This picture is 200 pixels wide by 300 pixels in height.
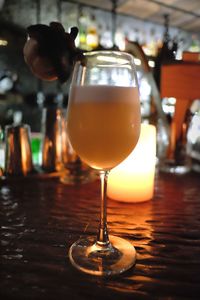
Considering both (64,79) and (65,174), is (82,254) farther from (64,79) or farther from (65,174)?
(65,174)

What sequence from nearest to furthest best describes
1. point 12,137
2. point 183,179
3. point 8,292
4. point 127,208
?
1. point 8,292
2. point 127,208
3. point 12,137
4. point 183,179

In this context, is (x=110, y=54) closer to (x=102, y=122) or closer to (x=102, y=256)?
(x=102, y=122)

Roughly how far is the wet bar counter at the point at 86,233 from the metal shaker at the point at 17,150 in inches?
2.3

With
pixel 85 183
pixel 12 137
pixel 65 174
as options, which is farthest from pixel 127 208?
pixel 12 137

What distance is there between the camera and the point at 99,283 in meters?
0.56

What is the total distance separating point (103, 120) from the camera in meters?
0.66

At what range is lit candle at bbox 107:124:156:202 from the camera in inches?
40.7

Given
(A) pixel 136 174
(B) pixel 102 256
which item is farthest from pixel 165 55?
(B) pixel 102 256

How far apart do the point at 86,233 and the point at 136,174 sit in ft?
1.09

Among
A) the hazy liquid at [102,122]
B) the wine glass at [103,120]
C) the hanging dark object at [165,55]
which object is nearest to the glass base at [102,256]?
the wine glass at [103,120]

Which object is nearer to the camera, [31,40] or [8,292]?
[8,292]

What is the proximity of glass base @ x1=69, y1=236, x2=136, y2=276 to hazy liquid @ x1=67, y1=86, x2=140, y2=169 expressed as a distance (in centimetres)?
21

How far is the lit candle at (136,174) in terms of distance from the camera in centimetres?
103

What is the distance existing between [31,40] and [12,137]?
69 centimetres
